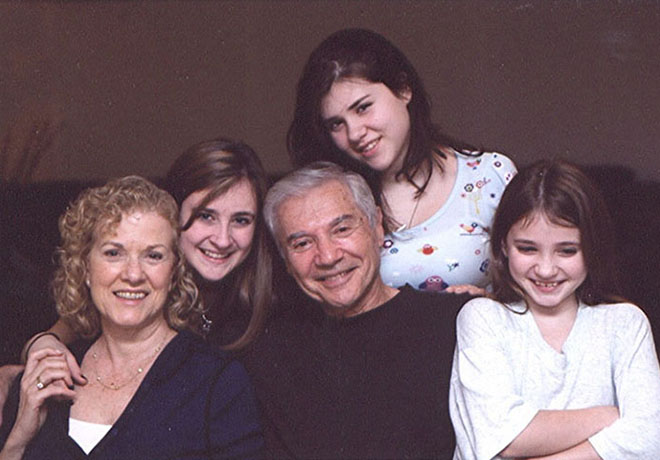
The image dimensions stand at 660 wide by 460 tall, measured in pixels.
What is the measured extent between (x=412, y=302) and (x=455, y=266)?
0.76 ft

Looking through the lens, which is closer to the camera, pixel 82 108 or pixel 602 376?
pixel 602 376

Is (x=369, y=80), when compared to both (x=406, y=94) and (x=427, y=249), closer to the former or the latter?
(x=406, y=94)

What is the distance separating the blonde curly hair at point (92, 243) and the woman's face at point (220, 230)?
11 centimetres

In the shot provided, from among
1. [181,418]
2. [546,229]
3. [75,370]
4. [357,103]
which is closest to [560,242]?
[546,229]

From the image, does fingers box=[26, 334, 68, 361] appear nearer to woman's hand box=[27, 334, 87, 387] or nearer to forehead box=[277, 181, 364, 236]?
woman's hand box=[27, 334, 87, 387]

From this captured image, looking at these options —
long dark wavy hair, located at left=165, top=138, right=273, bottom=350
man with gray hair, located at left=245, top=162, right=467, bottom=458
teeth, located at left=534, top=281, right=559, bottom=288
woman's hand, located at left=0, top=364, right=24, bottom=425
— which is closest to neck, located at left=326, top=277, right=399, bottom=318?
man with gray hair, located at left=245, top=162, right=467, bottom=458

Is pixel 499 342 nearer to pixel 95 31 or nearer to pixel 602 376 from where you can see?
pixel 602 376

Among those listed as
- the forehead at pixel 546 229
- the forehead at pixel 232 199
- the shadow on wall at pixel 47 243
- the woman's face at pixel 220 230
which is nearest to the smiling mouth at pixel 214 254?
the woman's face at pixel 220 230

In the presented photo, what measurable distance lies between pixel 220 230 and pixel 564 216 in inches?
41.2

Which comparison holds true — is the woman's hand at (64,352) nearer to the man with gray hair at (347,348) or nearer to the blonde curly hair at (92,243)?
the blonde curly hair at (92,243)

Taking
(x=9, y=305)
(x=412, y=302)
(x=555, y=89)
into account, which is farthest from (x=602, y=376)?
(x=9, y=305)

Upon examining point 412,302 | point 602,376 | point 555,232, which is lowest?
point 602,376

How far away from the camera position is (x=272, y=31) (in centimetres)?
306

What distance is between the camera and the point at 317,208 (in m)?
2.56
